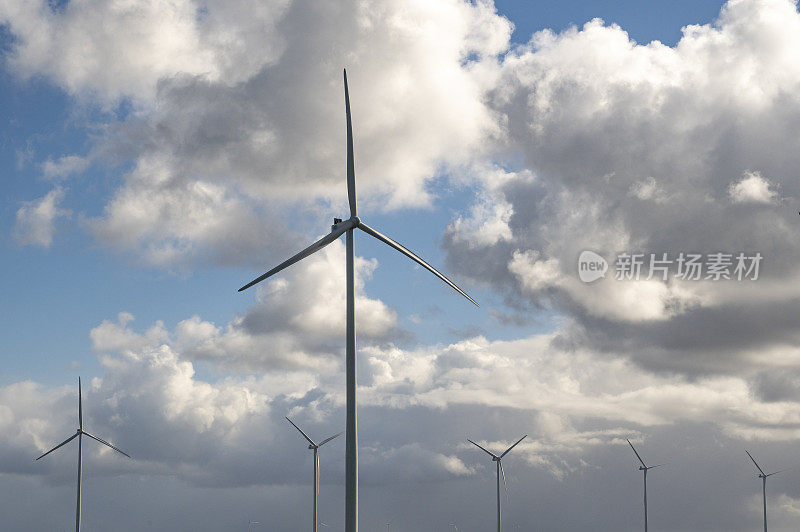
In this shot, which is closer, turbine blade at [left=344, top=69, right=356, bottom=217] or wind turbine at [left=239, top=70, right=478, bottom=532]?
wind turbine at [left=239, top=70, right=478, bottom=532]

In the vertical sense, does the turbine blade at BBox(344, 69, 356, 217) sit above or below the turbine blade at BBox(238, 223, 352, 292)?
above

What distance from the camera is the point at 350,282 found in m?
66.8

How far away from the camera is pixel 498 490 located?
7180 inches

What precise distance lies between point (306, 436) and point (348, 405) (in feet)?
364

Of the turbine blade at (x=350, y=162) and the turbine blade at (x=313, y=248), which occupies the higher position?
the turbine blade at (x=350, y=162)

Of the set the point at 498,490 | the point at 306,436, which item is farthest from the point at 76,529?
the point at 498,490

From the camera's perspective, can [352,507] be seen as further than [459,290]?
No

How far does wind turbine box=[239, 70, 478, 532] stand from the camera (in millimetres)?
61219

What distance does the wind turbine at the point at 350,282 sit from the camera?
6122 centimetres

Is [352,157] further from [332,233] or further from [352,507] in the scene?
[352,507]

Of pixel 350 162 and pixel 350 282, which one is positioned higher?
pixel 350 162

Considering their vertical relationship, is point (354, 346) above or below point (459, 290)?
below

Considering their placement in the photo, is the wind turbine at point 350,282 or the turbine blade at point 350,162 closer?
the wind turbine at point 350,282

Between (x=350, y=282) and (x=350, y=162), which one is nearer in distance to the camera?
(x=350, y=282)
